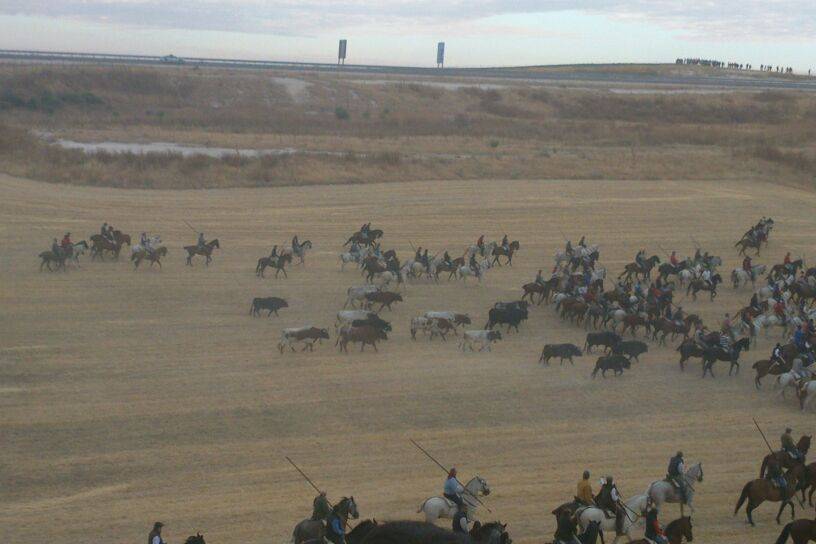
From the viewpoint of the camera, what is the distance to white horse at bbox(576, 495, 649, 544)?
13067 mm

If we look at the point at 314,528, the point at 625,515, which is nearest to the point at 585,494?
the point at 625,515

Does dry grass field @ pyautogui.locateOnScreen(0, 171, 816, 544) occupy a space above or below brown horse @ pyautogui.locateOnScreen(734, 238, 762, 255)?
below

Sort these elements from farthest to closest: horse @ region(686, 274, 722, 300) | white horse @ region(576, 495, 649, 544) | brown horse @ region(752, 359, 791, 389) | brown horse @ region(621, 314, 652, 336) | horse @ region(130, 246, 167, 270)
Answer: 1. horse @ region(130, 246, 167, 270)
2. horse @ region(686, 274, 722, 300)
3. brown horse @ region(621, 314, 652, 336)
4. brown horse @ region(752, 359, 791, 389)
5. white horse @ region(576, 495, 649, 544)

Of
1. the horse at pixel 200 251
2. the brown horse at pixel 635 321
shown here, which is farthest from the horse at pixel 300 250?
the brown horse at pixel 635 321

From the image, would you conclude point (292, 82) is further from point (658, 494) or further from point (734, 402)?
point (658, 494)

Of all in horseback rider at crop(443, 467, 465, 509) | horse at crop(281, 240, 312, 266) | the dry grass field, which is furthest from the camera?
horse at crop(281, 240, 312, 266)

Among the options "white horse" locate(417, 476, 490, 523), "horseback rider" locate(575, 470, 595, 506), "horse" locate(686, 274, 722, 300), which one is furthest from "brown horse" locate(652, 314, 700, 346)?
"white horse" locate(417, 476, 490, 523)

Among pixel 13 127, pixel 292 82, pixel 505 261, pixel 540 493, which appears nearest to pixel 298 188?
pixel 505 261

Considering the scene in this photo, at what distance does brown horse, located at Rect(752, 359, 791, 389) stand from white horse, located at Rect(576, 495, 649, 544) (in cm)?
802

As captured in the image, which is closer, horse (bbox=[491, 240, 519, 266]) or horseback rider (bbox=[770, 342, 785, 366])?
horseback rider (bbox=[770, 342, 785, 366])

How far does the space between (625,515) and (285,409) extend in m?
7.38

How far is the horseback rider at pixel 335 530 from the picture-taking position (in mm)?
11812

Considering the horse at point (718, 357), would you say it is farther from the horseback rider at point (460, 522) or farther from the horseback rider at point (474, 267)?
the horseback rider at point (460, 522)

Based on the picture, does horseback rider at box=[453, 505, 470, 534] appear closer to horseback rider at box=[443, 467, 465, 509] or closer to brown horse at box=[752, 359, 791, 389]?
horseback rider at box=[443, 467, 465, 509]
